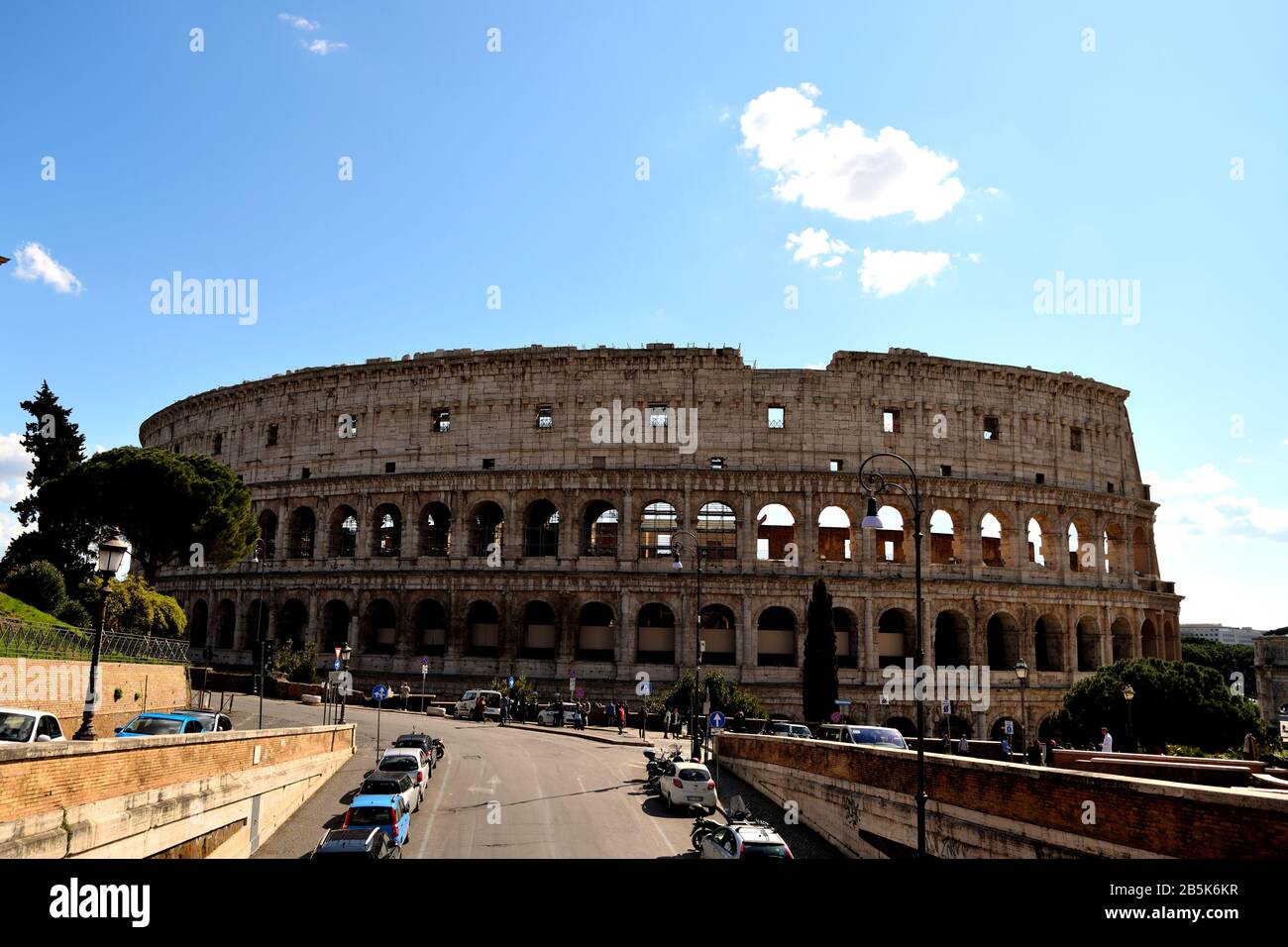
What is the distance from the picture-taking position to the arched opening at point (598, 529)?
5159cm

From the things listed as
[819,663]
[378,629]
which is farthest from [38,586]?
[819,663]

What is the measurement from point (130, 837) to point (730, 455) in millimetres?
38954

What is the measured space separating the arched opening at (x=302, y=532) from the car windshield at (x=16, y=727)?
1718 inches

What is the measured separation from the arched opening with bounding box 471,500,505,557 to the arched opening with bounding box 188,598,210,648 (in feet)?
65.7

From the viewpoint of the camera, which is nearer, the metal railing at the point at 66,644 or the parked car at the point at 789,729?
the metal railing at the point at 66,644

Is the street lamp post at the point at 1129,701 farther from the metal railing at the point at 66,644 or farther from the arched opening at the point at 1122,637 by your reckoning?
the metal railing at the point at 66,644

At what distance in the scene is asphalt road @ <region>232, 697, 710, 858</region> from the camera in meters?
18.4

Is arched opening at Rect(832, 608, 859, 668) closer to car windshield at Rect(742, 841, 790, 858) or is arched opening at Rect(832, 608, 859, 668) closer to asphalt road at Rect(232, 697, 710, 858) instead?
asphalt road at Rect(232, 697, 710, 858)

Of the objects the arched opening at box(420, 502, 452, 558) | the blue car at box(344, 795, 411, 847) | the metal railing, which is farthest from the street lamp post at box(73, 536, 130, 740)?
the arched opening at box(420, 502, 452, 558)

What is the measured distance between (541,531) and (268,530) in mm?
20935

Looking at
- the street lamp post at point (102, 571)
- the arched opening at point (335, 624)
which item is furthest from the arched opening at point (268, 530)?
the street lamp post at point (102, 571)

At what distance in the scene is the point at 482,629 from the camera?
5178 cm
